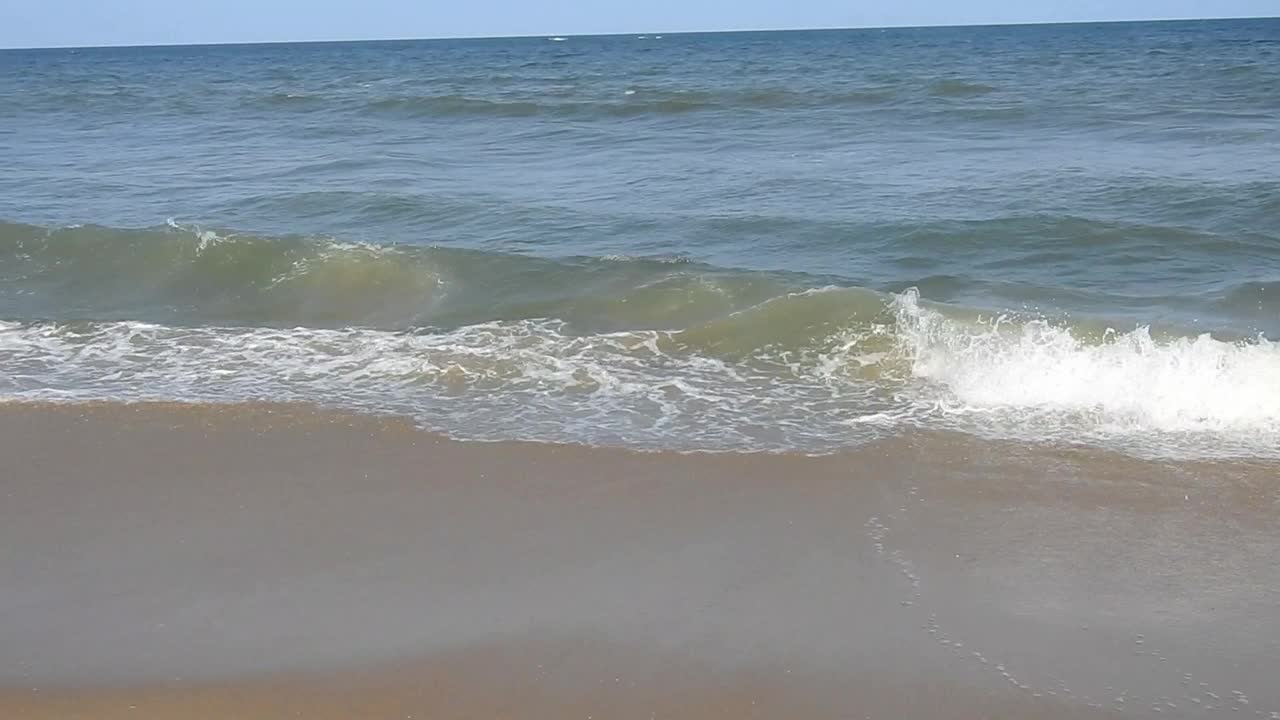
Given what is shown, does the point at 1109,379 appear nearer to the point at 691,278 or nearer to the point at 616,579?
the point at 691,278

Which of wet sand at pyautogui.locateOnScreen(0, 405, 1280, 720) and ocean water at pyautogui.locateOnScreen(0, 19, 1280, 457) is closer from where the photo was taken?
wet sand at pyautogui.locateOnScreen(0, 405, 1280, 720)

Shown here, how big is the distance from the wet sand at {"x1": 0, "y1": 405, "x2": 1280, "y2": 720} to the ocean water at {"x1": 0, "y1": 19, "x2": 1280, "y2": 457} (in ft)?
1.98

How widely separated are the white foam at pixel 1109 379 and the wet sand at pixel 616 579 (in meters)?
0.64

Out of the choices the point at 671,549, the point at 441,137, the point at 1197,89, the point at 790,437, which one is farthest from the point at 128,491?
the point at 1197,89

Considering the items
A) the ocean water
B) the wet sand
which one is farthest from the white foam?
the wet sand

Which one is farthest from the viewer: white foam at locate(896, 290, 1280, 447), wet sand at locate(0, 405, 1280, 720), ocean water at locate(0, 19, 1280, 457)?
ocean water at locate(0, 19, 1280, 457)

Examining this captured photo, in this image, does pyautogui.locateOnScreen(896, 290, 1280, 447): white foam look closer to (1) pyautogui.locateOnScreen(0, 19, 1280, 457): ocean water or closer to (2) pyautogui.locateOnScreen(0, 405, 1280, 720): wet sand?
(1) pyautogui.locateOnScreen(0, 19, 1280, 457): ocean water

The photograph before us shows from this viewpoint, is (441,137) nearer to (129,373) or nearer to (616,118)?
(616,118)

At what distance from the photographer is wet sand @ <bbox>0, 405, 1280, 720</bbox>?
440cm

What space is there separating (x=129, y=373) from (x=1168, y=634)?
21.3 ft

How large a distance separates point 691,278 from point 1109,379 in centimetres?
361

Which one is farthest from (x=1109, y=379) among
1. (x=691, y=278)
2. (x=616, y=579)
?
(x=616, y=579)

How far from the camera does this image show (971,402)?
7469mm

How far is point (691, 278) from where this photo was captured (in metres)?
10.2
